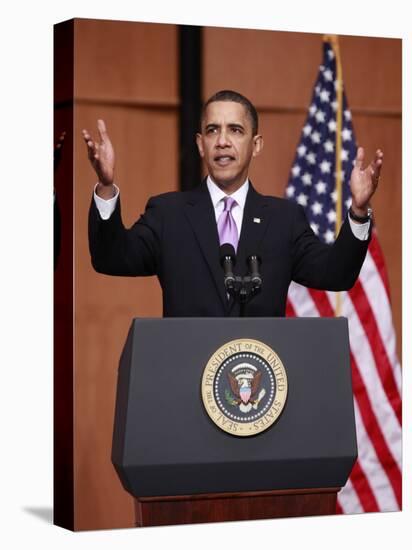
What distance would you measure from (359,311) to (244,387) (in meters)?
1.57

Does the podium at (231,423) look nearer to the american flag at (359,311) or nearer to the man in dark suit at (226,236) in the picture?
the man in dark suit at (226,236)

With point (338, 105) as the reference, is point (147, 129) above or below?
below

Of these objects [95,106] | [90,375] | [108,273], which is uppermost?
[95,106]

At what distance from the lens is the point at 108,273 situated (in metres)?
7.88

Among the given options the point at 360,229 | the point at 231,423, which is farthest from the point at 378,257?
the point at 231,423

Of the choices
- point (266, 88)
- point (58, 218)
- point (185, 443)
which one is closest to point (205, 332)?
point (185, 443)

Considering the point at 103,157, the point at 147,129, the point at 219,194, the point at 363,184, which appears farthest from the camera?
the point at 147,129

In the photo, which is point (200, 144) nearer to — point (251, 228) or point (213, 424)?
point (251, 228)

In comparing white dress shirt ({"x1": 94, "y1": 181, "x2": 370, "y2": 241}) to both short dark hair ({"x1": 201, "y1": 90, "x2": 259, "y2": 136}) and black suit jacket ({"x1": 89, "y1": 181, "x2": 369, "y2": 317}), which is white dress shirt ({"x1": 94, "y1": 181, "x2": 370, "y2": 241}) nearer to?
black suit jacket ({"x1": 89, "y1": 181, "x2": 369, "y2": 317})

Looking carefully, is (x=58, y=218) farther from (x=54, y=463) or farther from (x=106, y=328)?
(x=54, y=463)

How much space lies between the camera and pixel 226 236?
7969 mm

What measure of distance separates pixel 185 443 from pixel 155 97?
210cm

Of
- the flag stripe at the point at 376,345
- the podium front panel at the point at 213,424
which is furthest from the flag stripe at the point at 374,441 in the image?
the podium front panel at the point at 213,424

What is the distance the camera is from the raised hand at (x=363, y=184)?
7.86 meters
